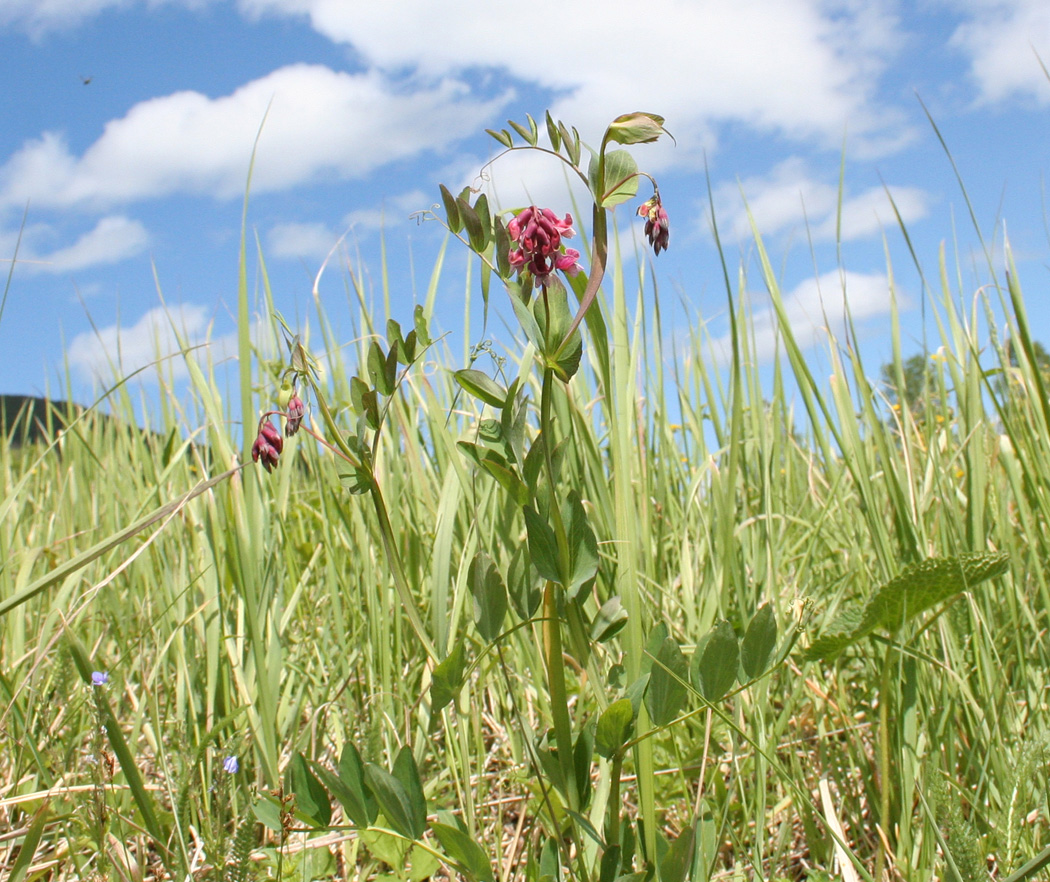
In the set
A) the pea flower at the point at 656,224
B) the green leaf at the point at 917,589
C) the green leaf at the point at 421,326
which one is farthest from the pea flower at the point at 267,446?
the green leaf at the point at 917,589

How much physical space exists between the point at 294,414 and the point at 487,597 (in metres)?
0.24

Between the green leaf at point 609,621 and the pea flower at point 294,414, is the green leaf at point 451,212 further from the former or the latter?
the green leaf at point 609,621

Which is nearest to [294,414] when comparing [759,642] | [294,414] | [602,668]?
[294,414]

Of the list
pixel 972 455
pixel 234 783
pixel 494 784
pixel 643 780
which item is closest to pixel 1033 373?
pixel 972 455

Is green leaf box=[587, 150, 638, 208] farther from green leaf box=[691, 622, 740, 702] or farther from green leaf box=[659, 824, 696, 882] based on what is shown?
green leaf box=[659, 824, 696, 882]

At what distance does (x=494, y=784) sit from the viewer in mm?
1266

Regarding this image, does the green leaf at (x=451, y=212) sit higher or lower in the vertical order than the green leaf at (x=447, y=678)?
higher

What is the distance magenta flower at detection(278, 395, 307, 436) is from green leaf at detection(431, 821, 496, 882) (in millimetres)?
353

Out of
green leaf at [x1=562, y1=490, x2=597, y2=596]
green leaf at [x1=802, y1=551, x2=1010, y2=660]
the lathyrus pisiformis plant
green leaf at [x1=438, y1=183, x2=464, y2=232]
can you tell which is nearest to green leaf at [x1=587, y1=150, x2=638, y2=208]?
the lathyrus pisiformis plant

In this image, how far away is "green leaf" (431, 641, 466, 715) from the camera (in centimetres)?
68

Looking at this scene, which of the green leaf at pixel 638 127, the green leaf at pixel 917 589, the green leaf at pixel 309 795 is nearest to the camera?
the green leaf at pixel 638 127

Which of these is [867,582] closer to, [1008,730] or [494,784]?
[1008,730]

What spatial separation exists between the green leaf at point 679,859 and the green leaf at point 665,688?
0.09 metres

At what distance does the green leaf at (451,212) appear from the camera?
67cm
